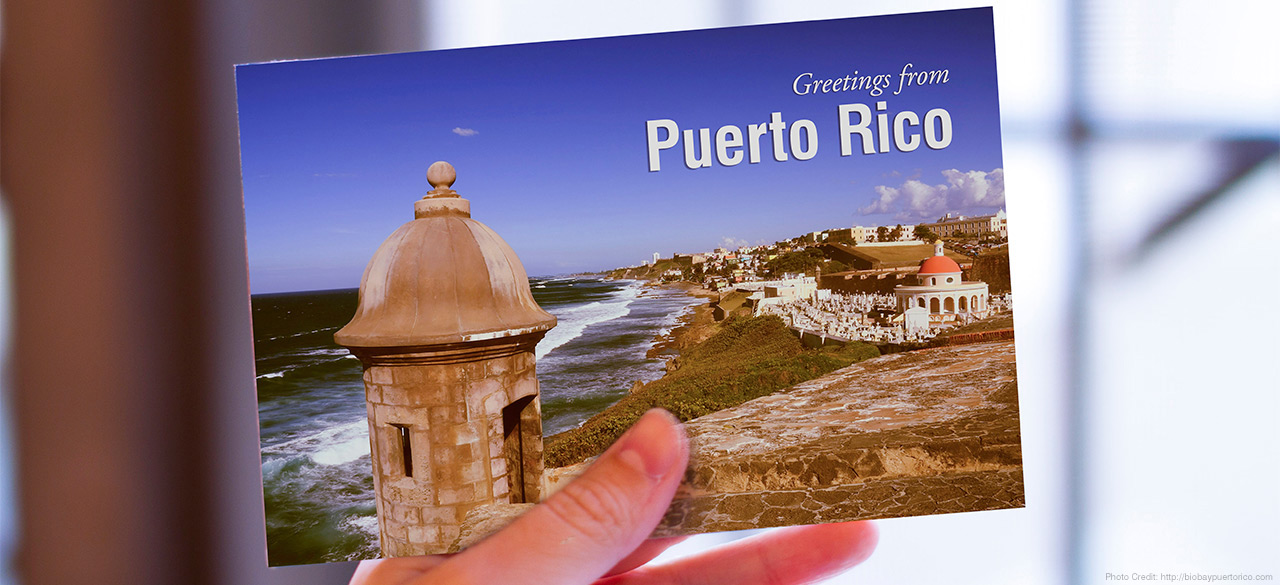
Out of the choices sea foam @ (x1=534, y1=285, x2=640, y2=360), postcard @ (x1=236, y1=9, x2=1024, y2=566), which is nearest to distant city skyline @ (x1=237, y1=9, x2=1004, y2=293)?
postcard @ (x1=236, y1=9, x2=1024, y2=566)

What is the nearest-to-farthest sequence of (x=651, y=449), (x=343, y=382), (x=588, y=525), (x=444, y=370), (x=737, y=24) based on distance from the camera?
1. (x=588, y=525)
2. (x=651, y=449)
3. (x=444, y=370)
4. (x=343, y=382)
5. (x=737, y=24)

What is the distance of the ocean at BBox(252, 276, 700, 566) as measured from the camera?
2189 mm

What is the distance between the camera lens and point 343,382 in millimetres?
2250

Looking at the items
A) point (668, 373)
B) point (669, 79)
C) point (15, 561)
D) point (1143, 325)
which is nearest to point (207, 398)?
point (15, 561)

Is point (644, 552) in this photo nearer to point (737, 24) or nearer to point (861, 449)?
point (861, 449)

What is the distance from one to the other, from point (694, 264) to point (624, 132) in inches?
18.4

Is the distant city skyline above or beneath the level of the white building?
above

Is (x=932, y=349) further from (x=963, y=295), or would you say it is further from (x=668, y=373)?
(x=668, y=373)

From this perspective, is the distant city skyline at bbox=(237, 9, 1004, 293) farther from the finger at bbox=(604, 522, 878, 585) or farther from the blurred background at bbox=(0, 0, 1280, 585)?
the finger at bbox=(604, 522, 878, 585)

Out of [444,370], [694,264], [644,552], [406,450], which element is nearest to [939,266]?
[694,264]

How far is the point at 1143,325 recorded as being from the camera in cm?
271

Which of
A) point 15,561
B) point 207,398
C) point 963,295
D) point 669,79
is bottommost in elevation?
point 15,561

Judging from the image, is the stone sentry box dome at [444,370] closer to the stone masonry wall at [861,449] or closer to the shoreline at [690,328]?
the stone masonry wall at [861,449]

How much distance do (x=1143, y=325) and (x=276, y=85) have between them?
10.4ft
